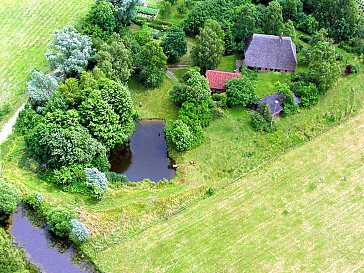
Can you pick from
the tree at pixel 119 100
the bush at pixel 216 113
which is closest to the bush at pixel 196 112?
the bush at pixel 216 113

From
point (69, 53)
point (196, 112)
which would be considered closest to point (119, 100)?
point (196, 112)

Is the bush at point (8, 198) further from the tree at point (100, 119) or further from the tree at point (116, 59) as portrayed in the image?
the tree at point (116, 59)

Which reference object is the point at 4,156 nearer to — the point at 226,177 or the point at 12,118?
the point at 12,118

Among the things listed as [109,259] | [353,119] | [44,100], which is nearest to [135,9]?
[44,100]

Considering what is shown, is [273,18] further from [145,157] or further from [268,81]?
[145,157]

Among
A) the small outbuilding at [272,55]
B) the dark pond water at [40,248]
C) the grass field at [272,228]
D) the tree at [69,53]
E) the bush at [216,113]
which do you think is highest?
the tree at [69,53]
